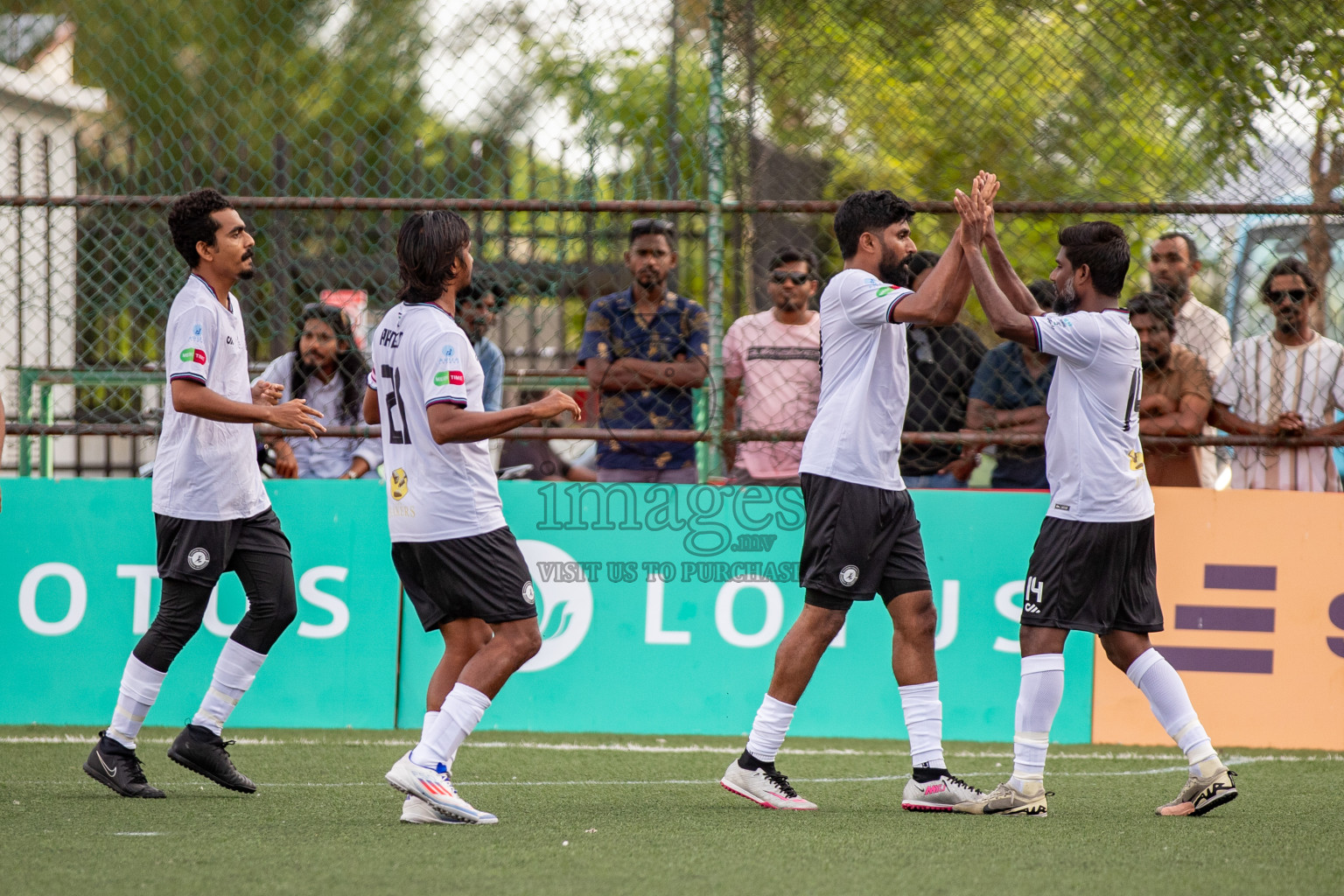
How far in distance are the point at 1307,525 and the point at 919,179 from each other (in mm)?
2779

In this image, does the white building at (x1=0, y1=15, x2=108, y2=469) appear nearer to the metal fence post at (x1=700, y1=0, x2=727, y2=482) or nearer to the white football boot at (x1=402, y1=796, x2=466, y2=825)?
the metal fence post at (x1=700, y1=0, x2=727, y2=482)

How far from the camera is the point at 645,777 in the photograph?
560 centimetres

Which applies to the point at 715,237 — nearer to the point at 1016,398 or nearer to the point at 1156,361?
the point at 1016,398

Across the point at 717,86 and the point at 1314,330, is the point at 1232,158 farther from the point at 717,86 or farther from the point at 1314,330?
the point at 717,86

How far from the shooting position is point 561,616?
682 cm

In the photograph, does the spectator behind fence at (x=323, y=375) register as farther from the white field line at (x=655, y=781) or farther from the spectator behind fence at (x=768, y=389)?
the white field line at (x=655, y=781)

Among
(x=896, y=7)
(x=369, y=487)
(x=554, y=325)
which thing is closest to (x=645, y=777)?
(x=369, y=487)

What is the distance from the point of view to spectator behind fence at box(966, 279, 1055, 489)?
6824 millimetres

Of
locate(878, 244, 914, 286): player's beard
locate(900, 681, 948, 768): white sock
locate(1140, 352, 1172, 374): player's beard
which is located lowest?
locate(900, 681, 948, 768): white sock

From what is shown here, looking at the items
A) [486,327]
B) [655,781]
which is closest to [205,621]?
[486,327]

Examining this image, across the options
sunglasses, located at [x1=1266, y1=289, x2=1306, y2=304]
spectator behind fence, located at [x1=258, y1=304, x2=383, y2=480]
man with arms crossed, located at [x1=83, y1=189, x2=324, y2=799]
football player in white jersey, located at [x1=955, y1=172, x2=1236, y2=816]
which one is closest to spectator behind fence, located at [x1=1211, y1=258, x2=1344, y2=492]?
sunglasses, located at [x1=1266, y1=289, x2=1306, y2=304]

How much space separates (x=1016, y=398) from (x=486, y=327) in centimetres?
268

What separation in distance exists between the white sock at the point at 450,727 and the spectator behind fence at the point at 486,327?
283cm

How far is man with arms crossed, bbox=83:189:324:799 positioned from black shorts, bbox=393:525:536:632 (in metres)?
0.78
